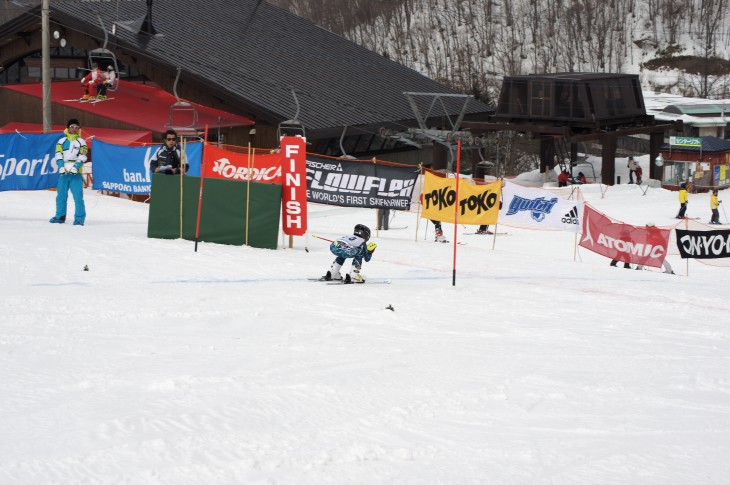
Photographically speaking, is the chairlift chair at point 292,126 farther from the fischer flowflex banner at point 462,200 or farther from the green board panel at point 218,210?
the green board panel at point 218,210

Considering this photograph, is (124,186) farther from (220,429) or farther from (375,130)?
(375,130)

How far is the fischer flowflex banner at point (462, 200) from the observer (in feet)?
73.2

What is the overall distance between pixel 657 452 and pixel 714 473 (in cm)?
48

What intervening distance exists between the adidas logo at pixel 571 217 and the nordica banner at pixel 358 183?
3.78 meters

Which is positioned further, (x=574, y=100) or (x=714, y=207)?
(x=574, y=100)

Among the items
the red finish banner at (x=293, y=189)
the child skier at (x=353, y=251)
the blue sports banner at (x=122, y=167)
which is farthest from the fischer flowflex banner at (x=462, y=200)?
the child skier at (x=353, y=251)

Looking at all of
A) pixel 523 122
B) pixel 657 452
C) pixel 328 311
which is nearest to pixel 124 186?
pixel 328 311

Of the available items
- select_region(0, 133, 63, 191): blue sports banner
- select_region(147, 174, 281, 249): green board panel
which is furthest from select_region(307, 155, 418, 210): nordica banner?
select_region(0, 133, 63, 191): blue sports banner

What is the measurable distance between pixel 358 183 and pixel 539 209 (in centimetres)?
516

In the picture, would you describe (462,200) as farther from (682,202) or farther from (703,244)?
(682,202)

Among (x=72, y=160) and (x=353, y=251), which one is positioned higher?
(x=72, y=160)

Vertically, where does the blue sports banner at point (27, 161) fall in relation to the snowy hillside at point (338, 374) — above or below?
above

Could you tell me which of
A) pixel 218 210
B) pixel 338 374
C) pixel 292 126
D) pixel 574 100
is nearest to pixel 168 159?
pixel 218 210

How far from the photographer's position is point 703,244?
69.5ft
